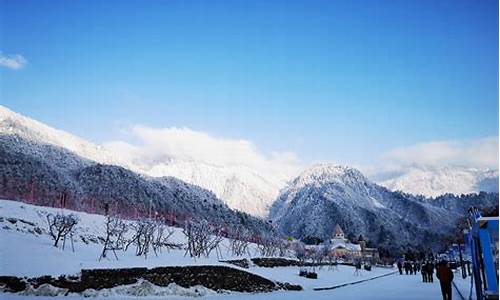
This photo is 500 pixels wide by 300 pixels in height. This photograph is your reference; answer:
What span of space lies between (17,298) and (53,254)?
6628 mm

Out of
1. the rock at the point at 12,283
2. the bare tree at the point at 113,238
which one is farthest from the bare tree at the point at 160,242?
the rock at the point at 12,283

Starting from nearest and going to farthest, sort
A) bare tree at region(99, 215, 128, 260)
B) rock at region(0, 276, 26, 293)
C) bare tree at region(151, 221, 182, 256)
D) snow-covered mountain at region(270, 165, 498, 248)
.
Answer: rock at region(0, 276, 26, 293)
bare tree at region(99, 215, 128, 260)
bare tree at region(151, 221, 182, 256)
snow-covered mountain at region(270, 165, 498, 248)

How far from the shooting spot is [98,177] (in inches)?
2977

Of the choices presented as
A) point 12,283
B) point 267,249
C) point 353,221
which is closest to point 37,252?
point 12,283

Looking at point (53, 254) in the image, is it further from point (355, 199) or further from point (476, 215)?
point (355, 199)

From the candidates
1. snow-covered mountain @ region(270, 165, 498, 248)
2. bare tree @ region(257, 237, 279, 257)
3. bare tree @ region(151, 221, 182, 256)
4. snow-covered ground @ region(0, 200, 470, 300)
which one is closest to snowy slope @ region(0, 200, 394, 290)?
snow-covered ground @ region(0, 200, 470, 300)

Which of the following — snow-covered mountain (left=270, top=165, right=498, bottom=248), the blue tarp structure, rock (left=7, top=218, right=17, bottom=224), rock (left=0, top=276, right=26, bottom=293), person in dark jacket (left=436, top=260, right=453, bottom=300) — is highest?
snow-covered mountain (left=270, top=165, right=498, bottom=248)

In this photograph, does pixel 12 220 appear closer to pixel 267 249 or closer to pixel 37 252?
pixel 37 252

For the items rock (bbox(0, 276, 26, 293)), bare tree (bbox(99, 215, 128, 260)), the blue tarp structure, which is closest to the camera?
the blue tarp structure

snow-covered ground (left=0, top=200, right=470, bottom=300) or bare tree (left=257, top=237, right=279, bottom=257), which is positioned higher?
bare tree (left=257, top=237, right=279, bottom=257)

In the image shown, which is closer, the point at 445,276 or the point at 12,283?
the point at 445,276

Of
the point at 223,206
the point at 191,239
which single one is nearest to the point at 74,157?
the point at 223,206

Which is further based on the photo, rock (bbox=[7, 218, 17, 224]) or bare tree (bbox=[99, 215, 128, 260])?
rock (bbox=[7, 218, 17, 224])

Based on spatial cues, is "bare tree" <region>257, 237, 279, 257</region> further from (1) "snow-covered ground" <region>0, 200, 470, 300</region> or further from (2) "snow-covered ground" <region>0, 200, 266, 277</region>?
(1) "snow-covered ground" <region>0, 200, 470, 300</region>
